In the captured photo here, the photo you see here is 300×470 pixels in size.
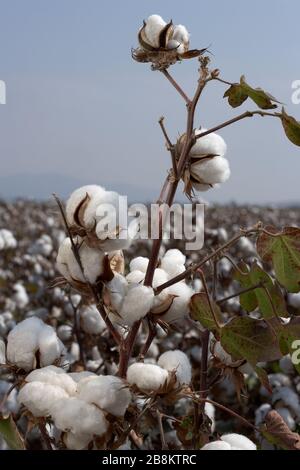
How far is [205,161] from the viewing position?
1.35m

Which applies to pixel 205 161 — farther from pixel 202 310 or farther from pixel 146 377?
pixel 146 377

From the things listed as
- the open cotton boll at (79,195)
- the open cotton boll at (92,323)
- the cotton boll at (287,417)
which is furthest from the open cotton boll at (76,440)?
the cotton boll at (287,417)

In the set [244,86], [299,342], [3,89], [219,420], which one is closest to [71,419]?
[299,342]

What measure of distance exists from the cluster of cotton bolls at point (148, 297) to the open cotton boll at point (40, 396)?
174 mm

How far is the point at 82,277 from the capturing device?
1.29 m

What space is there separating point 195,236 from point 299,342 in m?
0.30

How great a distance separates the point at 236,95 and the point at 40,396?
2.14ft

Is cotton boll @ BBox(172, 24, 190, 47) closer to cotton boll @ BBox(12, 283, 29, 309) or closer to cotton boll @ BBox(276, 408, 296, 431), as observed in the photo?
cotton boll @ BBox(276, 408, 296, 431)

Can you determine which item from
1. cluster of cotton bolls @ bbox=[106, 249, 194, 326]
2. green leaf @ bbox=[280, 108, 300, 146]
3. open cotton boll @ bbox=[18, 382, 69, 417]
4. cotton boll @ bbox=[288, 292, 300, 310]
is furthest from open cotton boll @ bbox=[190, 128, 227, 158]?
cotton boll @ bbox=[288, 292, 300, 310]

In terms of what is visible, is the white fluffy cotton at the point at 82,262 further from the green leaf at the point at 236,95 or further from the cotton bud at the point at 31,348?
the green leaf at the point at 236,95

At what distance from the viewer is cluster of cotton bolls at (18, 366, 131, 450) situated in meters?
1.15

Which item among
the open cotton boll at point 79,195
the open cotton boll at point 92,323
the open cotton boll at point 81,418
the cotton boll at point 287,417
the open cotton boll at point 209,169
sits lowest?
the cotton boll at point 287,417

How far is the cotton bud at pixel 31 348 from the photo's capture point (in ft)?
4.46

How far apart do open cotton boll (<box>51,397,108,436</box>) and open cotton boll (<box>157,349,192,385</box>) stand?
0.18m
